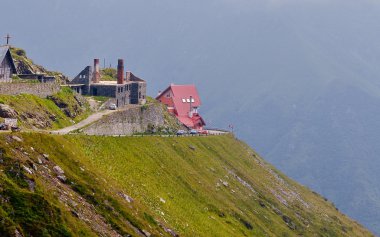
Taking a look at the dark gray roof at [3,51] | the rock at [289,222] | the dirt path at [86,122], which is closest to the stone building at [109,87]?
the dirt path at [86,122]

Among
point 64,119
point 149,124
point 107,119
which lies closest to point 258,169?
point 149,124

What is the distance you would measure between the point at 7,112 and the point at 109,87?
46.7 meters

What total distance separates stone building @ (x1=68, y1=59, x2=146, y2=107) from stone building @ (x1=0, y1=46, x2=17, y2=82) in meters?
18.2

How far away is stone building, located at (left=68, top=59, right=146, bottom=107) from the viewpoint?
414 feet

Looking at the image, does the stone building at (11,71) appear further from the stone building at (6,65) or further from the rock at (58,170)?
the rock at (58,170)

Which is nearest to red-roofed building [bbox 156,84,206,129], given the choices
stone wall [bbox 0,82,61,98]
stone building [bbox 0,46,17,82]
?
stone wall [bbox 0,82,61,98]

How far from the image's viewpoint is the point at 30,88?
9662 cm

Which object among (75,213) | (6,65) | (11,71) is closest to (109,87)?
(11,71)

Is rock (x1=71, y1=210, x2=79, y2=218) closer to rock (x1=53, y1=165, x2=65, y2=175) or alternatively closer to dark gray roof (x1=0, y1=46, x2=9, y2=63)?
rock (x1=53, y1=165, x2=65, y2=175)

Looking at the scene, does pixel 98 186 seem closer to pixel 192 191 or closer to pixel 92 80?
pixel 192 191

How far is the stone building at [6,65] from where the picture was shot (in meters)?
99.4

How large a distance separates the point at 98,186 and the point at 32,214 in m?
12.8

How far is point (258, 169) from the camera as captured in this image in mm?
142875

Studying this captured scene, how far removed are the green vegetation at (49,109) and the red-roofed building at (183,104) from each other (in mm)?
48390
